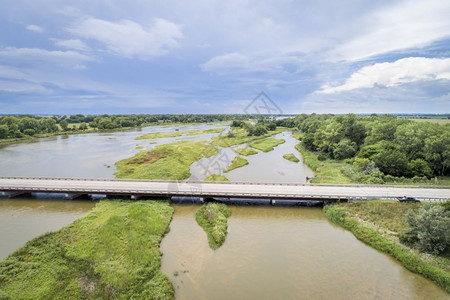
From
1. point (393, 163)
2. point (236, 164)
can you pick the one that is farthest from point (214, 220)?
point (393, 163)

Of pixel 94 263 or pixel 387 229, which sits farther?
pixel 387 229

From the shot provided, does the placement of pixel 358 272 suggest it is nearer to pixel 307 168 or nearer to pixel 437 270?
pixel 437 270

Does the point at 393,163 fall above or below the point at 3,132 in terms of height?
below

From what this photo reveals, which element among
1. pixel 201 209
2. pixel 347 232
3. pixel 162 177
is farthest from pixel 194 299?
pixel 162 177

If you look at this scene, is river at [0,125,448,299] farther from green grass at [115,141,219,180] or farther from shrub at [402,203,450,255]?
green grass at [115,141,219,180]

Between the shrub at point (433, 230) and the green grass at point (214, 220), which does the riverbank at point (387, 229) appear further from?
the green grass at point (214, 220)

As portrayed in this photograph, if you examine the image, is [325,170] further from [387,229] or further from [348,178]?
[387,229]
